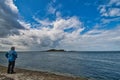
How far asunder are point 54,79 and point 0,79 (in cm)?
588

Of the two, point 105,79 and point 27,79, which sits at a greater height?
point 27,79

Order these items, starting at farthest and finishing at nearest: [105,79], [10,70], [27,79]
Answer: [105,79] → [10,70] → [27,79]

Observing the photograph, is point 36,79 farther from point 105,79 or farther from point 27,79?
point 105,79

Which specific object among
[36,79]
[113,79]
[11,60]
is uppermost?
[11,60]

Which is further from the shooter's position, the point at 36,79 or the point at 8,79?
the point at 36,79

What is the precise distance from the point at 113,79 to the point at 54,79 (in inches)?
513

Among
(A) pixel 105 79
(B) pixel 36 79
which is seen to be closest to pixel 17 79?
(B) pixel 36 79

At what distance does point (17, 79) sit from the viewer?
15.1 meters

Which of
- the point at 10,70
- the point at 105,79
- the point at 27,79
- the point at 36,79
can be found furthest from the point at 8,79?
the point at 105,79

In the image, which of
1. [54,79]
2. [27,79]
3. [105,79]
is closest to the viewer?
[27,79]

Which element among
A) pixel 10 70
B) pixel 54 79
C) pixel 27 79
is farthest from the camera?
pixel 10 70

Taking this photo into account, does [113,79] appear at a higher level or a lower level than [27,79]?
lower

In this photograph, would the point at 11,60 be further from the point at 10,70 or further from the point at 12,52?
the point at 10,70

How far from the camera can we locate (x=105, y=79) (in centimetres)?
2473
